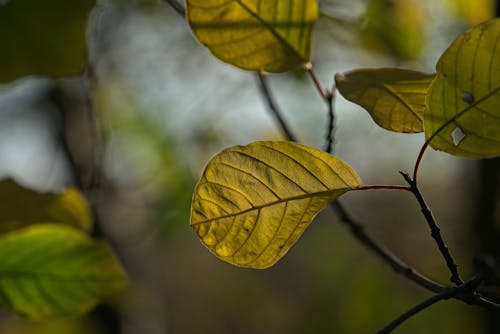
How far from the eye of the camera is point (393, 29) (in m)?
1.93

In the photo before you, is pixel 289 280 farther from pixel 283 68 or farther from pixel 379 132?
pixel 283 68

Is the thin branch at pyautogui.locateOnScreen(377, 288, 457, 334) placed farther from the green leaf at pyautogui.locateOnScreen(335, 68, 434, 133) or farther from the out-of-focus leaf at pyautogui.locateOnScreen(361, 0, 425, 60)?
the out-of-focus leaf at pyautogui.locateOnScreen(361, 0, 425, 60)

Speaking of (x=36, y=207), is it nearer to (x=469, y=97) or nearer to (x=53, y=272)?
(x=53, y=272)

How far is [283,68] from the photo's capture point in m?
0.86

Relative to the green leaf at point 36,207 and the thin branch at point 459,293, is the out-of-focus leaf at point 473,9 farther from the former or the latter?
the thin branch at point 459,293

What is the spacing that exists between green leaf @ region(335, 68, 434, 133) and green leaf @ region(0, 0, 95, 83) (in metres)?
0.46

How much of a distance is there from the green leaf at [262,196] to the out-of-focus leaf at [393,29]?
4.15ft

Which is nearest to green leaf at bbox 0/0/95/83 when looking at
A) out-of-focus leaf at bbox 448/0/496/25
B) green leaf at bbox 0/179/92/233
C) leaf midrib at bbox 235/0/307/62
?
green leaf at bbox 0/179/92/233

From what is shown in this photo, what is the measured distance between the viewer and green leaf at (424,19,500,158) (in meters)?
0.65

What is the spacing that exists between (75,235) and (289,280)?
6282 millimetres

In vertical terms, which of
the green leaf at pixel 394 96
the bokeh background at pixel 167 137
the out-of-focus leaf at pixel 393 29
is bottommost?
the bokeh background at pixel 167 137

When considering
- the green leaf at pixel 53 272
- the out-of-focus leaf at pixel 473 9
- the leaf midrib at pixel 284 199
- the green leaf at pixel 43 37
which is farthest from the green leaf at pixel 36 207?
the out-of-focus leaf at pixel 473 9

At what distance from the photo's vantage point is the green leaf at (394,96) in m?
0.73

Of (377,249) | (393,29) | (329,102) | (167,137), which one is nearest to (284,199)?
(329,102)
